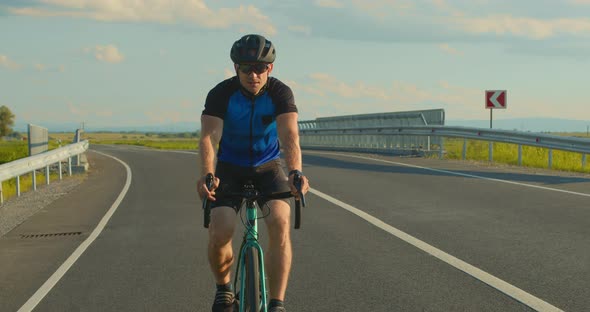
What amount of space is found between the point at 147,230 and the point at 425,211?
162 inches

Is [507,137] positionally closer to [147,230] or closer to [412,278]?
[147,230]

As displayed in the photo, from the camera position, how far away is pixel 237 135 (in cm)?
496

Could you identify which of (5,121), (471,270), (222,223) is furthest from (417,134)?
(5,121)

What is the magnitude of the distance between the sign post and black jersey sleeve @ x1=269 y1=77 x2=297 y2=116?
73.0 ft

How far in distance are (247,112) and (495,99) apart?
22580 millimetres

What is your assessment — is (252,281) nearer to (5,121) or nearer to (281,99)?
(281,99)

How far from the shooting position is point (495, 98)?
26.2m

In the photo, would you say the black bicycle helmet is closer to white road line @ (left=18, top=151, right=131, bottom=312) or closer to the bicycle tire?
the bicycle tire

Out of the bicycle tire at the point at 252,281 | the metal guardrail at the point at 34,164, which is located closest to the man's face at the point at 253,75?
the bicycle tire at the point at 252,281

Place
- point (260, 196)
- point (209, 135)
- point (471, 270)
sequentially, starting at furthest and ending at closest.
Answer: point (471, 270)
point (209, 135)
point (260, 196)

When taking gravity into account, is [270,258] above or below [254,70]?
below

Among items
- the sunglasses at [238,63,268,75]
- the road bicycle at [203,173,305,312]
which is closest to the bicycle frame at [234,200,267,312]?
the road bicycle at [203,173,305,312]

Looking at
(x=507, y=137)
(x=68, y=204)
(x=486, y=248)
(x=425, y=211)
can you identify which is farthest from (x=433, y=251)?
(x=507, y=137)

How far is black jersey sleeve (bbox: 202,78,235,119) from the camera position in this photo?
4.87 metres
